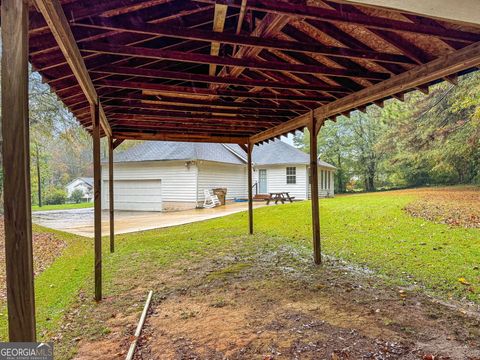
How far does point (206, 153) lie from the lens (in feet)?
55.4

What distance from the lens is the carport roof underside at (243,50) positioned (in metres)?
2.39

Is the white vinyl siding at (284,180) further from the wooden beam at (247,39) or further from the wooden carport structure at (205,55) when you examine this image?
the wooden beam at (247,39)

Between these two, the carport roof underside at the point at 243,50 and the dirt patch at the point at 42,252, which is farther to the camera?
the dirt patch at the point at 42,252

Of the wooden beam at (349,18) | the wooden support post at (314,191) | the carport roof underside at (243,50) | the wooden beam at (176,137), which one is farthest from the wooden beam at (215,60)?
the wooden beam at (176,137)

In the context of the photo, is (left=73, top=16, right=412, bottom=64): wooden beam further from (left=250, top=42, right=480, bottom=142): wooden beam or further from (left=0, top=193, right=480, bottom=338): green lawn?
(left=0, top=193, right=480, bottom=338): green lawn

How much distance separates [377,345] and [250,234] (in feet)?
19.7

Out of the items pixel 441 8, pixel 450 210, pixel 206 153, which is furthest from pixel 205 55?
pixel 206 153

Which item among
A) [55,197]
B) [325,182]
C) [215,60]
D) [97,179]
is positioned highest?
[215,60]

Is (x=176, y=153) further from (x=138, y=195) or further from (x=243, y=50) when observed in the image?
(x=243, y=50)

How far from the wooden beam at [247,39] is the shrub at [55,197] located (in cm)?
3016

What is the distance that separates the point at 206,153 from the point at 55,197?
19.3 m

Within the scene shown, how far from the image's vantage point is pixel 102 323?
11.0ft

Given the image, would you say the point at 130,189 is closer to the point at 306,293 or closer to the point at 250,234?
the point at 250,234

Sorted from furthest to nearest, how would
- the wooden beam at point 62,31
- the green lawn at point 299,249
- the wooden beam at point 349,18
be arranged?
the green lawn at point 299,249 → the wooden beam at point 349,18 → the wooden beam at point 62,31
